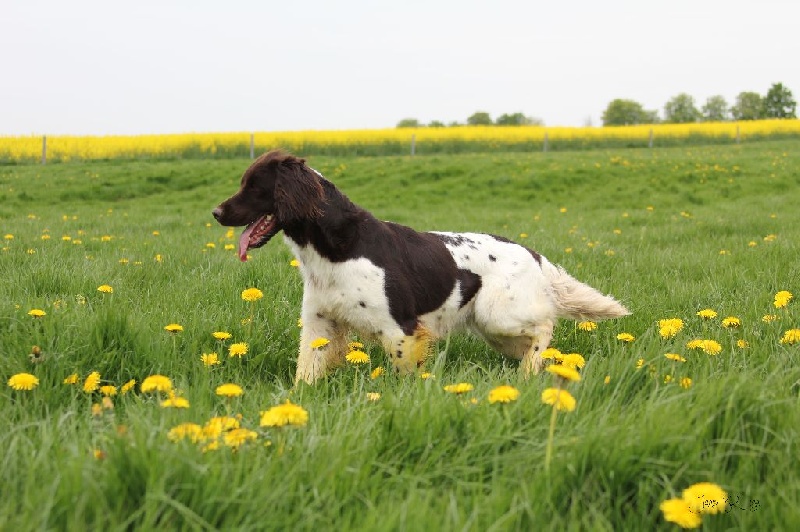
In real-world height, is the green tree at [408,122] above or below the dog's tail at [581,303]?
above

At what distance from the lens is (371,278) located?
3.41 m

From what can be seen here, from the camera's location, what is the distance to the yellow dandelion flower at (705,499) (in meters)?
1.47

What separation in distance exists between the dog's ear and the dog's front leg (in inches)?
22.6

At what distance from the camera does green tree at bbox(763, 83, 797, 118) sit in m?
68.5

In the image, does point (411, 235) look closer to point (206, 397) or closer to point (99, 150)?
point (206, 397)

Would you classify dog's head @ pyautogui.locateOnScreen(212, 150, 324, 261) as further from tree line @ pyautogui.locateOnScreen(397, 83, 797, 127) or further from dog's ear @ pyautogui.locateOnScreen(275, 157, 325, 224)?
tree line @ pyautogui.locateOnScreen(397, 83, 797, 127)

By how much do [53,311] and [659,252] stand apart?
19.8ft

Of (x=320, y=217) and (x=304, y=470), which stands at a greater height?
(x=320, y=217)

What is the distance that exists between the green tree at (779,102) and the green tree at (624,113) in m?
20.0

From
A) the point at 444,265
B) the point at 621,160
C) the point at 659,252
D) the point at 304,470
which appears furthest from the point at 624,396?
the point at 621,160

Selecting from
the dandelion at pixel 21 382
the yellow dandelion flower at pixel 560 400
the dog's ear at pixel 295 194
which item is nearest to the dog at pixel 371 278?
the dog's ear at pixel 295 194

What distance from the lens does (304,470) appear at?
1637 mm

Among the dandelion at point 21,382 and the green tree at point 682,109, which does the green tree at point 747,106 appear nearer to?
the green tree at point 682,109

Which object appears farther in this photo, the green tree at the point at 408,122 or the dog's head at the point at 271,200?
the green tree at the point at 408,122
